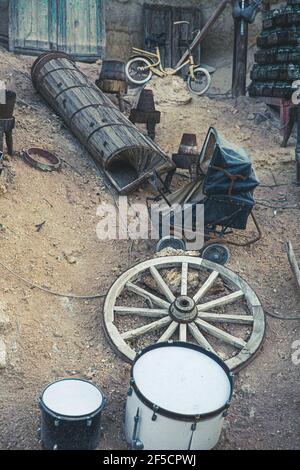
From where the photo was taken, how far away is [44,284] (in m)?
6.09

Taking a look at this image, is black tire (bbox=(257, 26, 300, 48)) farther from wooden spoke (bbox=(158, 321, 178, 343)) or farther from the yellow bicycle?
wooden spoke (bbox=(158, 321, 178, 343))

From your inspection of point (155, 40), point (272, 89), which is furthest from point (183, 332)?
point (155, 40)

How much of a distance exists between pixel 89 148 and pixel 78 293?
3.00 meters

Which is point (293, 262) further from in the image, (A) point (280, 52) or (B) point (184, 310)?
(A) point (280, 52)

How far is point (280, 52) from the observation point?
10.1 meters

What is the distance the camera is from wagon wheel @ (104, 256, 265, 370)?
17.9ft

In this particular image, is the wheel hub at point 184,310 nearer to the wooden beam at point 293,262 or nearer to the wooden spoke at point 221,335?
the wooden spoke at point 221,335

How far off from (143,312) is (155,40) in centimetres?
998

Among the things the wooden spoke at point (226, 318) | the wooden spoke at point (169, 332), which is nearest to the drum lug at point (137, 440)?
the wooden spoke at point (169, 332)

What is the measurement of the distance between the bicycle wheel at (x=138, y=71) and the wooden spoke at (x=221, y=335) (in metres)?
7.46

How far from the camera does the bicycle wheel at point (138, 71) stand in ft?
38.0

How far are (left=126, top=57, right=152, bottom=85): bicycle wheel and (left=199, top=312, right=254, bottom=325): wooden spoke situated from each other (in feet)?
24.0
